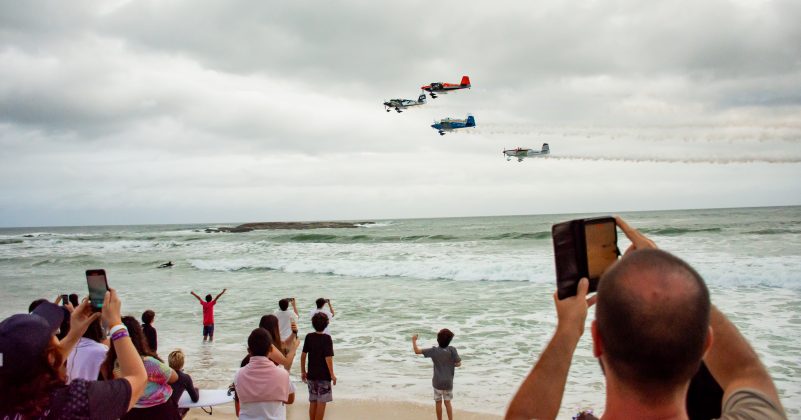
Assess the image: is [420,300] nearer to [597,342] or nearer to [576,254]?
[576,254]

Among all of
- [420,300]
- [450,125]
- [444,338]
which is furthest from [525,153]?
[444,338]

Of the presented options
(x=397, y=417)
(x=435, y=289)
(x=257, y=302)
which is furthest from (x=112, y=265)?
(x=397, y=417)

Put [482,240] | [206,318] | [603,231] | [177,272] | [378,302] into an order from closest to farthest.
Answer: [603,231]
[206,318]
[378,302]
[177,272]
[482,240]

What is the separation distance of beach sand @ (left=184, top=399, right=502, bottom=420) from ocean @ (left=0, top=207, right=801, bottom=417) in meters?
0.30

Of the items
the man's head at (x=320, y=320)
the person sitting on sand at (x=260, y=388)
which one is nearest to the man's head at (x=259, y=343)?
the person sitting on sand at (x=260, y=388)

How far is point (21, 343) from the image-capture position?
6.91ft

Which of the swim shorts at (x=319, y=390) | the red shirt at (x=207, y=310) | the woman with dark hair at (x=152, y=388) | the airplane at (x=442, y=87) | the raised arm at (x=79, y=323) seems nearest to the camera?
the raised arm at (x=79, y=323)

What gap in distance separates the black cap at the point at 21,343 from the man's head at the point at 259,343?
2.65 m

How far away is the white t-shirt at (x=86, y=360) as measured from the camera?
171 inches

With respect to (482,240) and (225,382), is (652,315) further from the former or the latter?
(482,240)

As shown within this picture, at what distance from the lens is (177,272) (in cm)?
3055

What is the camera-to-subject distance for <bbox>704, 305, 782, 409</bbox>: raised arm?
66.1 inches

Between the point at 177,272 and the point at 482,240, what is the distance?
2426cm

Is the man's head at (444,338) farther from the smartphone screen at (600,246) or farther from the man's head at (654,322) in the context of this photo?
the man's head at (654,322)
